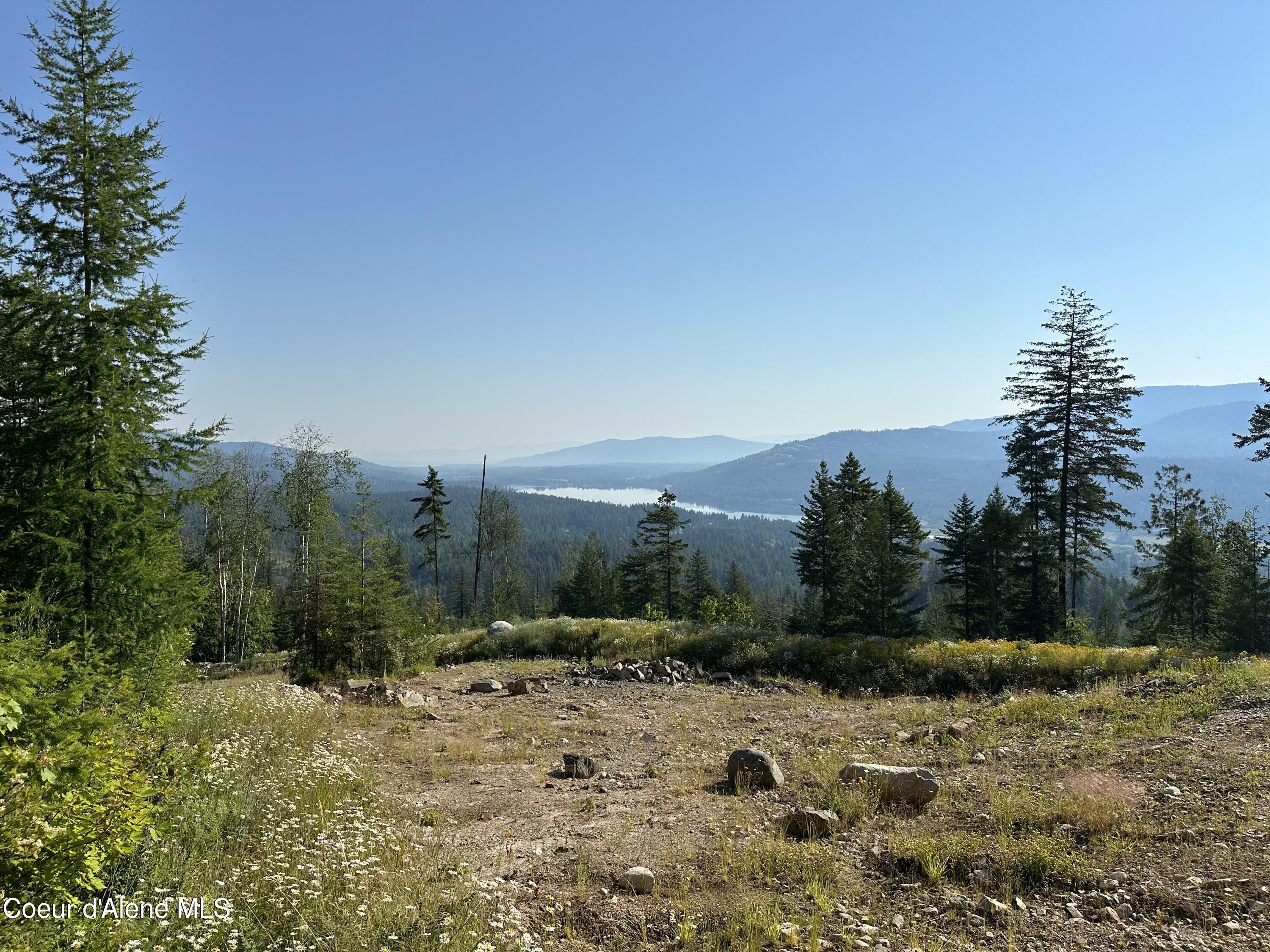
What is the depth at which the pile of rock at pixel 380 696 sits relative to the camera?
498 inches

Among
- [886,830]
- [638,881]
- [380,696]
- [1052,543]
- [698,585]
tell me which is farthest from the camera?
[698,585]

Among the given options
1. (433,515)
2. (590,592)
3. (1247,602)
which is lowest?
(590,592)

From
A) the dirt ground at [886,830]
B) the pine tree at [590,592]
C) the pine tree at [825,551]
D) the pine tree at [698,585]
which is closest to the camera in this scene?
the dirt ground at [886,830]

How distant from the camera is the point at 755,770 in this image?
317 inches

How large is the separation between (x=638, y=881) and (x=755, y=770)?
3075 millimetres

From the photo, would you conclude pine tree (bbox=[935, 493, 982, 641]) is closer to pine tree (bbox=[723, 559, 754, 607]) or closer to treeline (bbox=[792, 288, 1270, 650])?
treeline (bbox=[792, 288, 1270, 650])

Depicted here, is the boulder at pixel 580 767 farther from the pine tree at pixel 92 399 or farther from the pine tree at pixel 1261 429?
the pine tree at pixel 1261 429

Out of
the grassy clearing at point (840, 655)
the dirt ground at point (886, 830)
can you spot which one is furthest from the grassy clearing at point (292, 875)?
the grassy clearing at point (840, 655)

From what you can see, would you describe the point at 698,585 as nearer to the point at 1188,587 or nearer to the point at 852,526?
the point at 852,526

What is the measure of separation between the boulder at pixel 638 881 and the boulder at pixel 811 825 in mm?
1836

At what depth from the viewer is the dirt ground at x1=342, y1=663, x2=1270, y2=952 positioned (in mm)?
4715

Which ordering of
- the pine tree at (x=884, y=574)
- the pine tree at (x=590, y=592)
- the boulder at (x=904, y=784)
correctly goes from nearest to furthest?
the boulder at (x=904, y=784), the pine tree at (x=884, y=574), the pine tree at (x=590, y=592)

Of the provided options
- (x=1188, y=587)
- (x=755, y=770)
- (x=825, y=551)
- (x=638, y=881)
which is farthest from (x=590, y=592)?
(x=638, y=881)

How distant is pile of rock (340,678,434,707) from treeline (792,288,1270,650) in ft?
70.0
